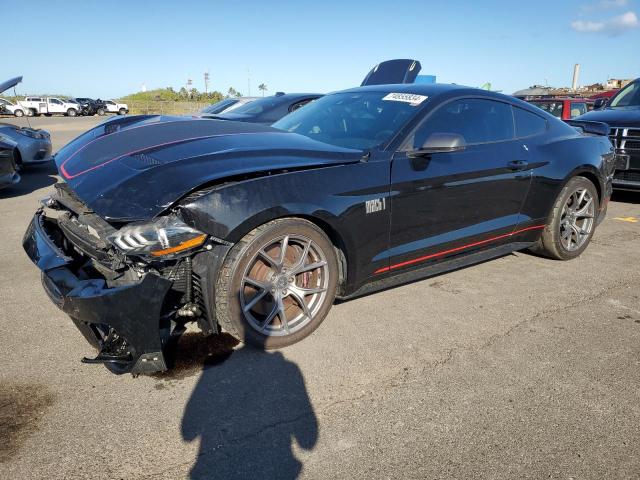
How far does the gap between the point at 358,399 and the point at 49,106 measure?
4738 cm

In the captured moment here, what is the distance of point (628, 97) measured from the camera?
8.15 metres

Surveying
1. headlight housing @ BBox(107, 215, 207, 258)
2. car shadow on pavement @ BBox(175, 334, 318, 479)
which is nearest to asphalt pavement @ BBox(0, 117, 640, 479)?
car shadow on pavement @ BBox(175, 334, 318, 479)

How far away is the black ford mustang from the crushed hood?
0.04 ft

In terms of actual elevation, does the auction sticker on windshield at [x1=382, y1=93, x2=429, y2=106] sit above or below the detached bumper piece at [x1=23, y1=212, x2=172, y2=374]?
above

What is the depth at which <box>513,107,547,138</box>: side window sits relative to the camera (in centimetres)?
410

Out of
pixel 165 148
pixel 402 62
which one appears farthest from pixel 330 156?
pixel 402 62

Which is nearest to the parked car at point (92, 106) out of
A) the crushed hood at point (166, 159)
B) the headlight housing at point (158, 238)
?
the crushed hood at point (166, 159)

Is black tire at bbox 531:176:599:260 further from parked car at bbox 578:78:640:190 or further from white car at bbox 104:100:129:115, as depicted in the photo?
white car at bbox 104:100:129:115

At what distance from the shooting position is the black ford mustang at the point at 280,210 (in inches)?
95.9

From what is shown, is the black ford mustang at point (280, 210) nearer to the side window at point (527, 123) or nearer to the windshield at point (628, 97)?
the side window at point (527, 123)

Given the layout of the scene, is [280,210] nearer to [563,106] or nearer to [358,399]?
[358,399]

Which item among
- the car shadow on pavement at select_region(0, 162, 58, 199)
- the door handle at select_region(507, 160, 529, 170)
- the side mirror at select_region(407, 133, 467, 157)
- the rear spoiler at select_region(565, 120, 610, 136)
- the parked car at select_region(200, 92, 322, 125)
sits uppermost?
the parked car at select_region(200, 92, 322, 125)

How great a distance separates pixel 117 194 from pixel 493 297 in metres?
2.80

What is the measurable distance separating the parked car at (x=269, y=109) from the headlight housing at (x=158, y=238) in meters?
5.27
